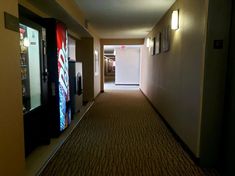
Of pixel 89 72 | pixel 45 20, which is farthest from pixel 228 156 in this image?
pixel 89 72

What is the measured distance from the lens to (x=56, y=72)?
321cm

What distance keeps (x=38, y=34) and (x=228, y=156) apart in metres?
2.80

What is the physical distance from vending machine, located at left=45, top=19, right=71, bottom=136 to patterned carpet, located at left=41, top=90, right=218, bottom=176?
392 mm

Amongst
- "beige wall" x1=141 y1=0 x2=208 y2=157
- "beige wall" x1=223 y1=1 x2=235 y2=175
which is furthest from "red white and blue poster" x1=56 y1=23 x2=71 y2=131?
"beige wall" x1=223 y1=1 x2=235 y2=175

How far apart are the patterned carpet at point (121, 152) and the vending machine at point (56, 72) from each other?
1.29 feet

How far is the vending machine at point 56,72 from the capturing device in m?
3.15

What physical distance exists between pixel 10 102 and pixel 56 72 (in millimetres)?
1518

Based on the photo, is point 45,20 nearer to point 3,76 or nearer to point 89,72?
point 3,76

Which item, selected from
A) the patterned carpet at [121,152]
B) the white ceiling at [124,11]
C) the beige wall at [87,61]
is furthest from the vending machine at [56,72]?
the beige wall at [87,61]

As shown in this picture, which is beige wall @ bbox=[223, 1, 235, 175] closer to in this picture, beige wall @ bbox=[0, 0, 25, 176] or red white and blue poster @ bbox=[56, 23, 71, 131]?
beige wall @ bbox=[0, 0, 25, 176]

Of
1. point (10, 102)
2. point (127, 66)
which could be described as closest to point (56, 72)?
point (10, 102)

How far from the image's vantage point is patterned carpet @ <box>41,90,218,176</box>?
239cm

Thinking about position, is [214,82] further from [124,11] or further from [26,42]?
[124,11]

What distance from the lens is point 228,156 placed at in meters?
2.21
